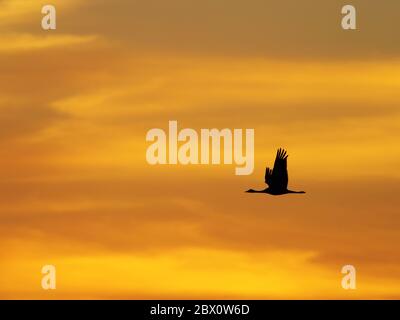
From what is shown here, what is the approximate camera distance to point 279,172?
92.7 m

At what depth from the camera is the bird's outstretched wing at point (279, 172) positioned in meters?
92.4

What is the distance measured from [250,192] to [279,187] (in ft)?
14.8

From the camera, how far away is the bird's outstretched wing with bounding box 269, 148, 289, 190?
9238cm
